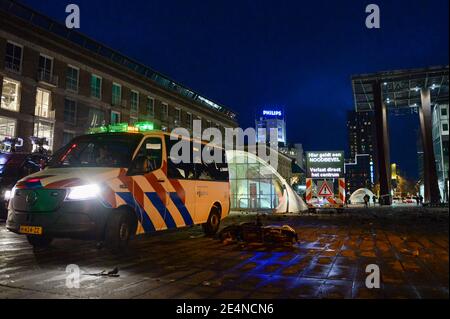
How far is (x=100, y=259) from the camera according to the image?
22.0ft

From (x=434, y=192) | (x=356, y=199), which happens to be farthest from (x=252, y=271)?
(x=356, y=199)

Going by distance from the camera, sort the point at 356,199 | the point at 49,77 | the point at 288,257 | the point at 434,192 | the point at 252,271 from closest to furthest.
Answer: the point at 252,271
the point at 288,257
the point at 49,77
the point at 434,192
the point at 356,199

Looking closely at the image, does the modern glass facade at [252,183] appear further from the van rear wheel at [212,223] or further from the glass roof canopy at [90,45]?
the glass roof canopy at [90,45]

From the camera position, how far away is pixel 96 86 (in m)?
40.3

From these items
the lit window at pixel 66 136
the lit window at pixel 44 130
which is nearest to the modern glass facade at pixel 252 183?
the lit window at pixel 44 130

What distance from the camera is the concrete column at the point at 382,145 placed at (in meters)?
41.7

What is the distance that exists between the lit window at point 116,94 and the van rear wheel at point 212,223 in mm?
34709

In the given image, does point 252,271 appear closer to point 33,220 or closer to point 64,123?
point 33,220

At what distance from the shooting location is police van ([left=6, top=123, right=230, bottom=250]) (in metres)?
6.41

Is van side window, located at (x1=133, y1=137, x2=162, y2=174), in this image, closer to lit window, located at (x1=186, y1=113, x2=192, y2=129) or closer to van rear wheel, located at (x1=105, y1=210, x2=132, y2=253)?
van rear wheel, located at (x1=105, y1=210, x2=132, y2=253)

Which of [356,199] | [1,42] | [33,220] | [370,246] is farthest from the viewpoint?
[356,199]

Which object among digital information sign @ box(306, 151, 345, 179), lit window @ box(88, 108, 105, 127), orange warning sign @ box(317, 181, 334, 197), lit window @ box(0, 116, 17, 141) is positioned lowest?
orange warning sign @ box(317, 181, 334, 197)

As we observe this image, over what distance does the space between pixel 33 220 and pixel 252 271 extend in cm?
400

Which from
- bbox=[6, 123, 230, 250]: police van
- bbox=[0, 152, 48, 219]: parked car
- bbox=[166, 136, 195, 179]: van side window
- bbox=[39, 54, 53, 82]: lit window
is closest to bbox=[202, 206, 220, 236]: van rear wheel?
bbox=[6, 123, 230, 250]: police van
